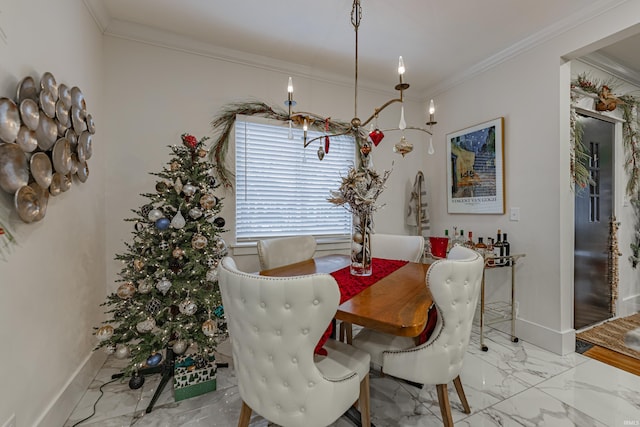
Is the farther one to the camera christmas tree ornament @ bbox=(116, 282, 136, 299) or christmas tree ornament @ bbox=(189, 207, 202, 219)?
christmas tree ornament @ bbox=(189, 207, 202, 219)

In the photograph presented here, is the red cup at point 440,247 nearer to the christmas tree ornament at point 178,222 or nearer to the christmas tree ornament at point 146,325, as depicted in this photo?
the christmas tree ornament at point 178,222

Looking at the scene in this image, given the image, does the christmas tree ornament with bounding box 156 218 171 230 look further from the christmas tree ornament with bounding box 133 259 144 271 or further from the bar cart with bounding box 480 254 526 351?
the bar cart with bounding box 480 254 526 351

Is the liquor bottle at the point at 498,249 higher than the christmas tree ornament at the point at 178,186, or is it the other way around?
the christmas tree ornament at the point at 178,186

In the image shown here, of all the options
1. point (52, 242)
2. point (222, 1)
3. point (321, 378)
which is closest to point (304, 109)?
point (222, 1)

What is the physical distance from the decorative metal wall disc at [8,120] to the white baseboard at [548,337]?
149 inches

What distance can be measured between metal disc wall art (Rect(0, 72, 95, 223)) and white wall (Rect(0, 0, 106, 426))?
49 millimetres

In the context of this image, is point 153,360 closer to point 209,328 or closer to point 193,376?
point 193,376

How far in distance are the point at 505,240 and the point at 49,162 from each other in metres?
3.52

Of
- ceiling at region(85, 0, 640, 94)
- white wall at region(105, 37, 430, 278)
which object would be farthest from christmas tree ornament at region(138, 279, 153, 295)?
ceiling at region(85, 0, 640, 94)

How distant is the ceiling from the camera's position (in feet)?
7.11

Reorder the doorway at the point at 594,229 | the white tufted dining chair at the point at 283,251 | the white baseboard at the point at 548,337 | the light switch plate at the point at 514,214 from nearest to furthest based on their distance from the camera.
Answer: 1. the white tufted dining chair at the point at 283,251
2. the white baseboard at the point at 548,337
3. the light switch plate at the point at 514,214
4. the doorway at the point at 594,229

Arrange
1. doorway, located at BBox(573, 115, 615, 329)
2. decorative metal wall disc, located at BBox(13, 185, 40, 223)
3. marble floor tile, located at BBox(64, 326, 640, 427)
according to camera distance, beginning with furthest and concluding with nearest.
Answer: doorway, located at BBox(573, 115, 615, 329) → marble floor tile, located at BBox(64, 326, 640, 427) → decorative metal wall disc, located at BBox(13, 185, 40, 223)

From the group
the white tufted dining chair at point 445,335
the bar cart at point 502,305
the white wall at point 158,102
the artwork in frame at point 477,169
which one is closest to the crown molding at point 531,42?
the artwork in frame at point 477,169

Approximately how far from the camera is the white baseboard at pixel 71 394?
150cm
